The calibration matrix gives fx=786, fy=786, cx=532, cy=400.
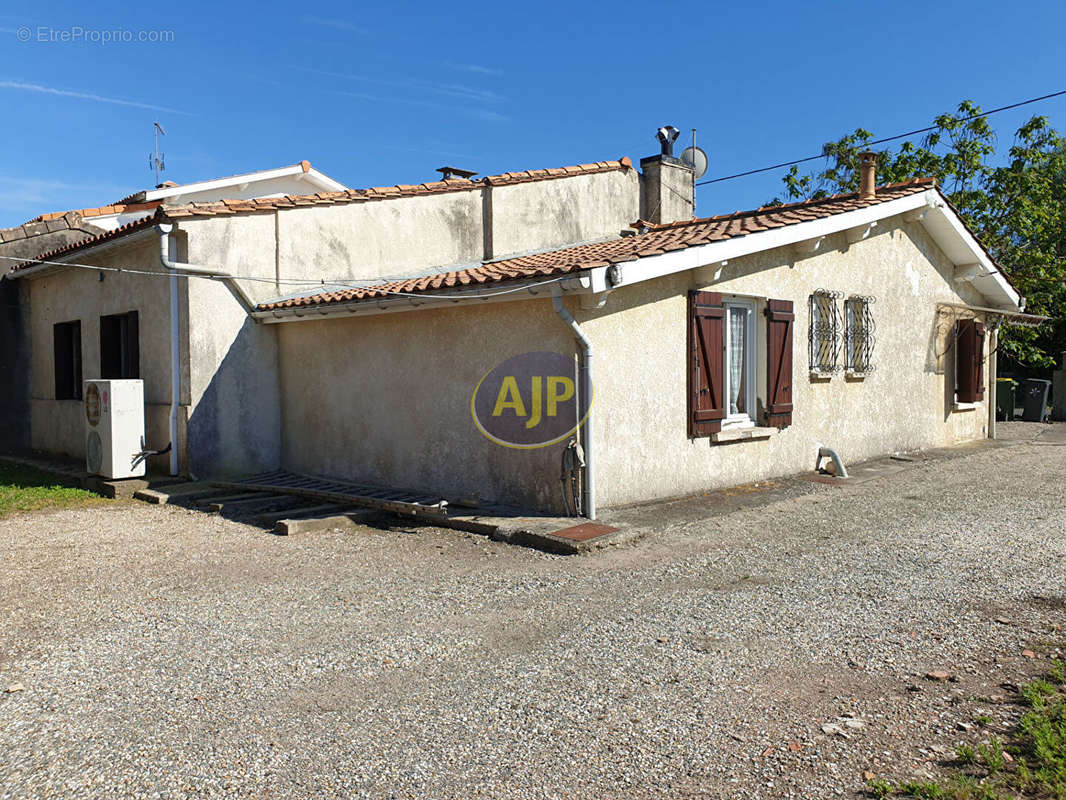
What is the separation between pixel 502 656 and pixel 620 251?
4769mm

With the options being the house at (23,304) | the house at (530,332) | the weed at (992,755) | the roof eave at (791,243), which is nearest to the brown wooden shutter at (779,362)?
the house at (530,332)

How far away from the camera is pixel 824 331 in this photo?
413 inches

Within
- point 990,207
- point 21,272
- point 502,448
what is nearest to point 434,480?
point 502,448

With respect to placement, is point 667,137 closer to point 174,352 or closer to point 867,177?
point 867,177

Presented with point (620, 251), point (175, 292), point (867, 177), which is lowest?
point (175, 292)

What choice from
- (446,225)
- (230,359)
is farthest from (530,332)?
(446,225)

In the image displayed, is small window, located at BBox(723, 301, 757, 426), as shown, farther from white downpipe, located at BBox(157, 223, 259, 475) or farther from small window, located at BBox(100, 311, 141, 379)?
small window, located at BBox(100, 311, 141, 379)

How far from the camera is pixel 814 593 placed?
5.14 metres

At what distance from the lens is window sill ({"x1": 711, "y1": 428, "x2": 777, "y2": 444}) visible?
875cm

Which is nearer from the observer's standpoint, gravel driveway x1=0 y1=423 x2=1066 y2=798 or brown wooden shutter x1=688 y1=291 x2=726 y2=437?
gravel driveway x1=0 y1=423 x2=1066 y2=798

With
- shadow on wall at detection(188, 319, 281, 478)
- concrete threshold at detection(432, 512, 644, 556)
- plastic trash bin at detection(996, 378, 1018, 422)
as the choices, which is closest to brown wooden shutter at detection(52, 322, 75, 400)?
shadow on wall at detection(188, 319, 281, 478)

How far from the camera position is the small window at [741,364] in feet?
30.3

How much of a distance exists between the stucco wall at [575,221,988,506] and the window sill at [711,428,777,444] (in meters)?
0.10

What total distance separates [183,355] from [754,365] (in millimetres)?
6915
